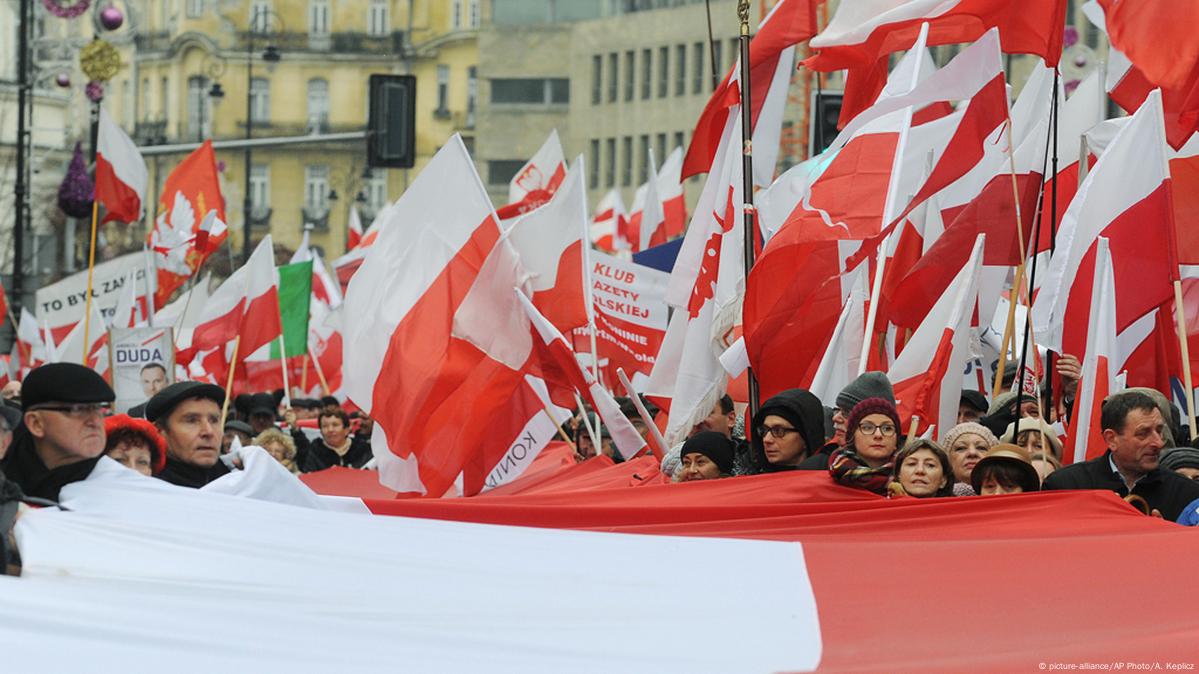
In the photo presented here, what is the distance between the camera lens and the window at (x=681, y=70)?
7400 centimetres

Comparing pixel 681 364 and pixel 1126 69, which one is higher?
pixel 1126 69

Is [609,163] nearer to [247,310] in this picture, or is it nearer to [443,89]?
[443,89]

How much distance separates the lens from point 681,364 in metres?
11.6

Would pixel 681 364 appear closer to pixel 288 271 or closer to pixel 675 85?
pixel 288 271

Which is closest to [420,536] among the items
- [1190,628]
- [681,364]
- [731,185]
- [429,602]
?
[429,602]

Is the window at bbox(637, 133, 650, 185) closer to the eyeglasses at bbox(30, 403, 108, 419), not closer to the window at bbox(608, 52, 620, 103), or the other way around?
the window at bbox(608, 52, 620, 103)

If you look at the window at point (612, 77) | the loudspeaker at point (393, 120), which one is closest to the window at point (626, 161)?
the window at point (612, 77)

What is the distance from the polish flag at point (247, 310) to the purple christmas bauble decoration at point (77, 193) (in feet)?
30.0

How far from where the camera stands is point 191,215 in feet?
75.5

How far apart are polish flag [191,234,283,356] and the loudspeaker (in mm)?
3171

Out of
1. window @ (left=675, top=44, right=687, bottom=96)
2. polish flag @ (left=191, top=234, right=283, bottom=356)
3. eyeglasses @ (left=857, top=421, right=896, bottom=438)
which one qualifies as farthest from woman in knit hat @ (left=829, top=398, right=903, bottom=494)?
window @ (left=675, top=44, right=687, bottom=96)

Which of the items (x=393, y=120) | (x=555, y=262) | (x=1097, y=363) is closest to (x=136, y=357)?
(x=393, y=120)

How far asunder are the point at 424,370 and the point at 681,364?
1.66m

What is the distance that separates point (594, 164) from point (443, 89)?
507 inches
